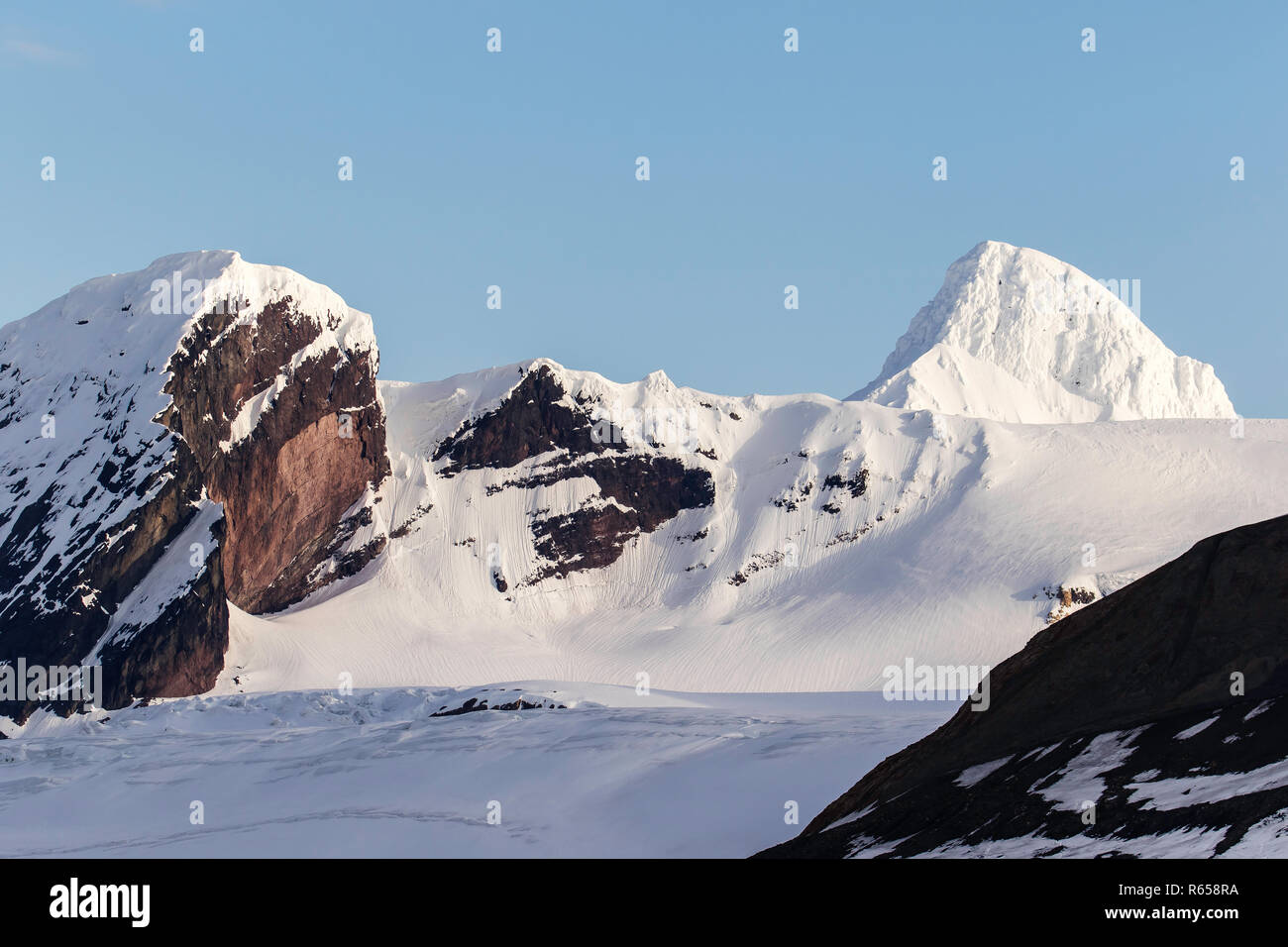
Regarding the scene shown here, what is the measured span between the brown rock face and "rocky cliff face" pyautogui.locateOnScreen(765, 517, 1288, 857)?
335ft

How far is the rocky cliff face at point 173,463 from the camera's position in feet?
389

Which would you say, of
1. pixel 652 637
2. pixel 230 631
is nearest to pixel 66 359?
pixel 230 631

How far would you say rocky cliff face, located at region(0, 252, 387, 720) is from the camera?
11850cm

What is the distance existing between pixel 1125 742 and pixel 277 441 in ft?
380

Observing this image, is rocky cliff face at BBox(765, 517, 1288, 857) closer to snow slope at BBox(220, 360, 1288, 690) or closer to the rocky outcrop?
snow slope at BBox(220, 360, 1288, 690)

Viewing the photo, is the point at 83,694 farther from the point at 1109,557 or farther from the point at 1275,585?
the point at 1275,585

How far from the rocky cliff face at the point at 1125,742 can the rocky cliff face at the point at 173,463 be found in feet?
304

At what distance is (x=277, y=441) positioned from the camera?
137000 millimetres

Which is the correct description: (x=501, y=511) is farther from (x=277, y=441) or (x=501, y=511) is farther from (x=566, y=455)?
(x=277, y=441)

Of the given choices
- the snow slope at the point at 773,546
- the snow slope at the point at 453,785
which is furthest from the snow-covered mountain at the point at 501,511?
the snow slope at the point at 453,785

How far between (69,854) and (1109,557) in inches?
4309

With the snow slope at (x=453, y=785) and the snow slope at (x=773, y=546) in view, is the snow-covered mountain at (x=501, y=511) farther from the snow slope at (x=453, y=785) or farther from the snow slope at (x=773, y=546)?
the snow slope at (x=453, y=785)

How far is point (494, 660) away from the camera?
133125mm

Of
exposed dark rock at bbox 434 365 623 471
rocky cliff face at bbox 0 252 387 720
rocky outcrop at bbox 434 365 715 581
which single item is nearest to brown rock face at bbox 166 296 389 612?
rocky cliff face at bbox 0 252 387 720
